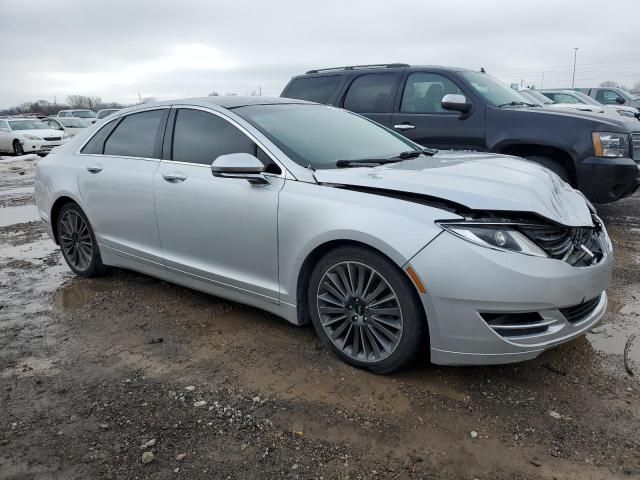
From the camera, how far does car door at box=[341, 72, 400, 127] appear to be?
711 centimetres

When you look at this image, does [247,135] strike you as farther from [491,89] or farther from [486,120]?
[491,89]

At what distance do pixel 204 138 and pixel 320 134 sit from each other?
86cm

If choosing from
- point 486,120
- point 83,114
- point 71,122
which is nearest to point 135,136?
point 486,120

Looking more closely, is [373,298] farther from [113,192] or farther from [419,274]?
[113,192]

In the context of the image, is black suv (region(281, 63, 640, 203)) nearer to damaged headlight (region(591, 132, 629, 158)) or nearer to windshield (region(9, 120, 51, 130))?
damaged headlight (region(591, 132, 629, 158))

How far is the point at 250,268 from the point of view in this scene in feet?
11.9

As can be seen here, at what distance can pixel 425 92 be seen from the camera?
6.92 m

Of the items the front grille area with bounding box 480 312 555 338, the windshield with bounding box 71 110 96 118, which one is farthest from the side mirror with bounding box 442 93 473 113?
the windshield with bounding box 71 110 96 118

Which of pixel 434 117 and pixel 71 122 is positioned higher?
pixel 434 117

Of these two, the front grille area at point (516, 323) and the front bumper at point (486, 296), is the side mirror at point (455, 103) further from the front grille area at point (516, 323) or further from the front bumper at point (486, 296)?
the front grille area at point (516, 323)

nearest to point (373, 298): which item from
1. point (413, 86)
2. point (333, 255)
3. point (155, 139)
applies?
point (333, 255)

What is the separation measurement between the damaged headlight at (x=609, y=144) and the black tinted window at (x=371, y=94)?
2.48 m

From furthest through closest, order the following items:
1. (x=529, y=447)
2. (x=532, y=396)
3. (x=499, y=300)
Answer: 1. (x=532, y=396)
2. (x=499, y=300)
3. (x=529, y=447)

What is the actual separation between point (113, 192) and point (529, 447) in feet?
11.9
